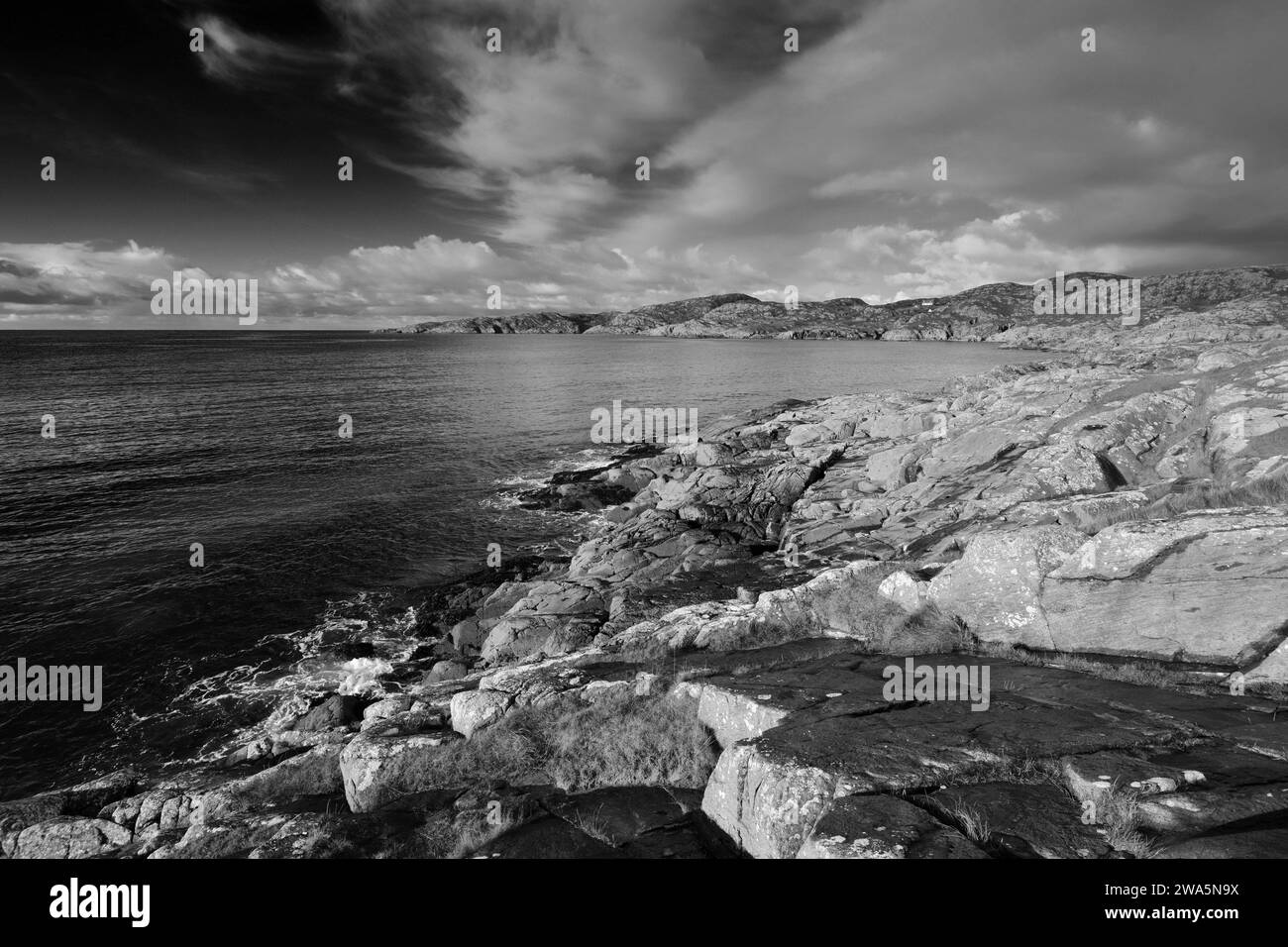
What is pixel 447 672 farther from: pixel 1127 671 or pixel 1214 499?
pixel 1214 499

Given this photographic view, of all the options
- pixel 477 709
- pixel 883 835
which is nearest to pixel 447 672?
pixel 477 709

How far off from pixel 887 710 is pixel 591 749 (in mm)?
5697

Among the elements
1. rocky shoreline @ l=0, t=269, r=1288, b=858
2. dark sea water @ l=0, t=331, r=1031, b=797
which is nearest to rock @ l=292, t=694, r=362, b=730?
rocky shoreline @ l=0, t=269, r=1288, b=858

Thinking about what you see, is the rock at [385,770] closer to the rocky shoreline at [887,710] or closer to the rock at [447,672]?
the rocky shoreline at [887,710]

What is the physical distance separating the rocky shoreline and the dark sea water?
542 centimetres

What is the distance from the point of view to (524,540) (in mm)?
37188

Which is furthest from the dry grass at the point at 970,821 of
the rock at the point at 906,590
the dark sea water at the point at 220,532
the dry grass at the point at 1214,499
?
the dark sea water at the point at 220,532

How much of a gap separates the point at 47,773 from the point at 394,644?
1111cm

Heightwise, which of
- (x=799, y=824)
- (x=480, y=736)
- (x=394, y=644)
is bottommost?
(x=394, y=644)

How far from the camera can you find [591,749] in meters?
11.1

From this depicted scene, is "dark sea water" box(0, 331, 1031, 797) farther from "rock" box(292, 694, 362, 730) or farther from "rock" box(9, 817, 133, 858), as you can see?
"rock" box(9, 817, 133, 858)

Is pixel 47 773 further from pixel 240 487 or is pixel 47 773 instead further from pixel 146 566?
pixel 240 487

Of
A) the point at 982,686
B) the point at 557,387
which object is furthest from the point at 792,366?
the point at 982,686
